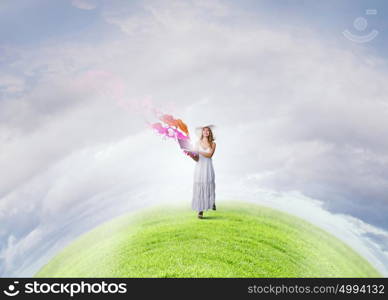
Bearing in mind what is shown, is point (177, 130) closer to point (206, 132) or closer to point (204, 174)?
point (206, 132)

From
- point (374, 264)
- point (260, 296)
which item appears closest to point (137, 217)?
point (260, 296)

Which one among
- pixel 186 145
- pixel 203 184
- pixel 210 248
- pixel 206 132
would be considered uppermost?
pixel 206 132

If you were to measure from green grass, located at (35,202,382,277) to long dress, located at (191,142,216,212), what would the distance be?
121mm

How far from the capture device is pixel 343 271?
5.57m

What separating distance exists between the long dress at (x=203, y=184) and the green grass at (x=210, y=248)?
0.40ft

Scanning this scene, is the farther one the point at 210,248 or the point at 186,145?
the point at 186,145

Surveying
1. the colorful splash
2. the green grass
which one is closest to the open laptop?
the colorful splash

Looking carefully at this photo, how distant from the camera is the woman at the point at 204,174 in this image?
18.7 feet

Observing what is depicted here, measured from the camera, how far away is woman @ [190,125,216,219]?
5.70 metres

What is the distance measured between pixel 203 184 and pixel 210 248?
719 millimetres

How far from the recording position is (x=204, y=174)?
18.7 feet

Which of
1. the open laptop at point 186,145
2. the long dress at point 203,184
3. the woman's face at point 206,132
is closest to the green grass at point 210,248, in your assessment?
the long dress at point 203,184

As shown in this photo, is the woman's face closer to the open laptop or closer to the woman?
the woman

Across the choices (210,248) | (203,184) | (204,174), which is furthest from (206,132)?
(210,248)
